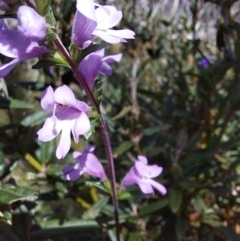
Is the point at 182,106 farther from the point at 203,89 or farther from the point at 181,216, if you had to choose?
the point at 181,216

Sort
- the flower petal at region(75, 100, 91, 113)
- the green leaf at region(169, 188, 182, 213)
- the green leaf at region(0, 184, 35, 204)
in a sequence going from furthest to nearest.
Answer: the green leaf at region(169, 188, 182, 213), the green leaf at region(0, 184, 35, 204), the flower petal at region(75, 100, 91, 113)

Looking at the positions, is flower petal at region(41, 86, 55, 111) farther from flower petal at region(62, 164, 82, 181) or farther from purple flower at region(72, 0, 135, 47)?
flower petal at region(62, 164, 82, 181)

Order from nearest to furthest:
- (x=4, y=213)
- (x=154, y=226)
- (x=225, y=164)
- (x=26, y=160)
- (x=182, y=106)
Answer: (x=4, y=213) → (x=26, y=160) → (x=154, y=226) → (x=225, y=164) → (x=182, y=106)

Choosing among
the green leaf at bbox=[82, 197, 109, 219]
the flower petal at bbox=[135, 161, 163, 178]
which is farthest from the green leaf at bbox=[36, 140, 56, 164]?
the flower petal at bbox=[135, 161, 163, 178]

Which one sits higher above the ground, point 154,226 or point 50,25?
point 50,25

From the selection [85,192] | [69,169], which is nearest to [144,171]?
[69,169]

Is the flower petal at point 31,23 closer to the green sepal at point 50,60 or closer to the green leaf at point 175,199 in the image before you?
the green sepal at point 50,60

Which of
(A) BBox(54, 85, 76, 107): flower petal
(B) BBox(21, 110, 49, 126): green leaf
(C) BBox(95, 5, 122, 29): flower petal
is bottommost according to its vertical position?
(B) BBox(21, 110, 49, 126): green leaf
